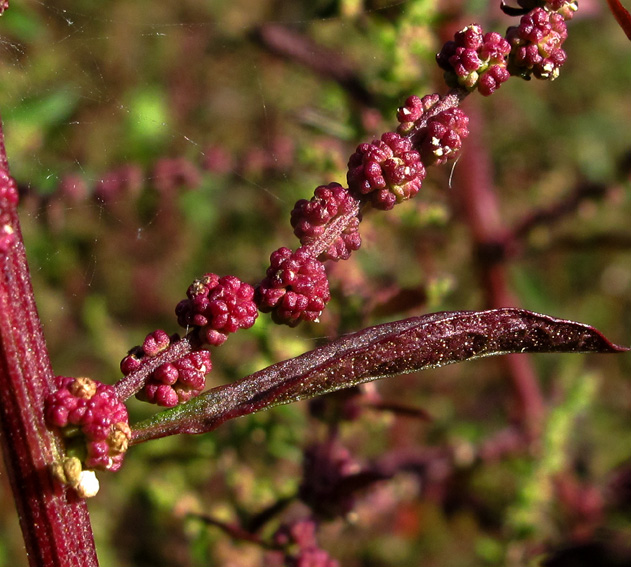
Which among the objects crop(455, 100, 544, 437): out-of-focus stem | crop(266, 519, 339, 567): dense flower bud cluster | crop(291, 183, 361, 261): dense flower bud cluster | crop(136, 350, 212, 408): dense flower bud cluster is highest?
crop(455, 100, 544, 437): out-of-focus stem

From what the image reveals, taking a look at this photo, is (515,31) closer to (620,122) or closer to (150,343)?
(150,343)

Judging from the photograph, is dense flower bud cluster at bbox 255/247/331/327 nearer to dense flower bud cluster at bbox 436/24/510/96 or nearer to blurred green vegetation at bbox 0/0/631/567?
dense flower bud cluster at bbox 436/24/510/96

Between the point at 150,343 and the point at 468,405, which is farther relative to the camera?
the point at 468,405

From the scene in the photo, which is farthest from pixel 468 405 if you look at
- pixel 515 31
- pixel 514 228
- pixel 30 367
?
pixel 30 367

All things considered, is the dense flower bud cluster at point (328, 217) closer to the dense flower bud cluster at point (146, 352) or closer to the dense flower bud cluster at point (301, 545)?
the dense flower bud cluster at point (146, 352)

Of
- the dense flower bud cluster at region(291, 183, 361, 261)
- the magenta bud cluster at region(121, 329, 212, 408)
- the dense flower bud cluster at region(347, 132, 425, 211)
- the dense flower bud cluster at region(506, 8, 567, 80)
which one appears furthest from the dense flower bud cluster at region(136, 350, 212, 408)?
the dense flower bud cluster at region(506, 8, 567, 80)

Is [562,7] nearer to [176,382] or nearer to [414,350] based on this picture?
[414,350]

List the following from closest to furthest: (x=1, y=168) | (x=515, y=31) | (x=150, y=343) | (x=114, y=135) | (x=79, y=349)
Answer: (x=1, y=168), (x=150, y=343), (x=515, y=31), (x=79, y=349), (x=114, y=135)
